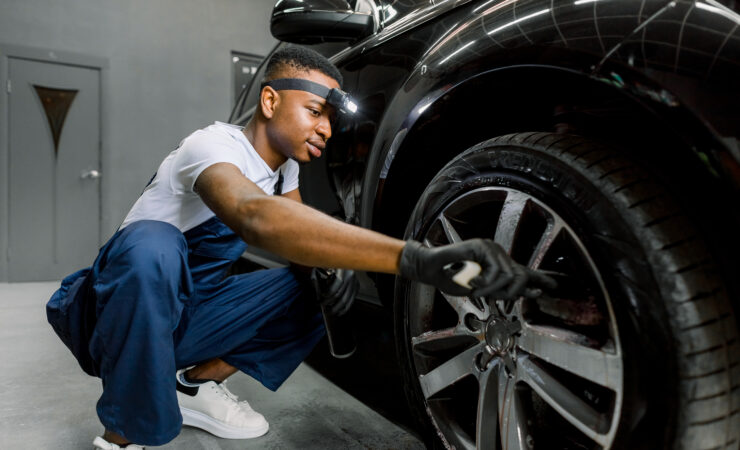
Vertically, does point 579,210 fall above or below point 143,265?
above

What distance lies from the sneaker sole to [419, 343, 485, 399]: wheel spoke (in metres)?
0.58

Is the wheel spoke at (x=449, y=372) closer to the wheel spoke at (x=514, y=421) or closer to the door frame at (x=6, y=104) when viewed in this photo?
the wheel spoke at (x=514, y=421)

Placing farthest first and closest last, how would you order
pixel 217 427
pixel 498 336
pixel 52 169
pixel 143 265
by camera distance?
pixel 52 169
pixel 217 427
pixel 143 265
pixel 498 336

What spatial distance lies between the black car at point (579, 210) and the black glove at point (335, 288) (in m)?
0.14

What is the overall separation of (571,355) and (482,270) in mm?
162

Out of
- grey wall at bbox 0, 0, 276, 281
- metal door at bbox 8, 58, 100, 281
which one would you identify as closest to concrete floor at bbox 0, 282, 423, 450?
metal door at bbox 8, 58, 100, 281

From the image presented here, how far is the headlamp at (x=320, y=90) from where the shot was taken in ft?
3.82

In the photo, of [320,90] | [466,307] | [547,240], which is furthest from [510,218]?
[320,90]

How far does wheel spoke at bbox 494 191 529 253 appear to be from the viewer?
2.38ft

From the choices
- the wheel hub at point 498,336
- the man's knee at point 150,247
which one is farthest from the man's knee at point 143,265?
the wheel hub at point 498,336

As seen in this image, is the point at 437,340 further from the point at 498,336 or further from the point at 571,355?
the point at 571,355

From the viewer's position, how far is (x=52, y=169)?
4.27 metres

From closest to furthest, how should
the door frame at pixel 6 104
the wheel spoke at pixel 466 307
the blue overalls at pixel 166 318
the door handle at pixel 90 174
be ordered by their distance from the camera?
the wheel spoke at pixel 466 307 < the blue overalls at pixel 166 318 < the door frame at pixel 6 104 < the door handle at pixel 90 174

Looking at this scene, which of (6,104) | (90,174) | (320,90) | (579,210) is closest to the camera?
(579,210)
